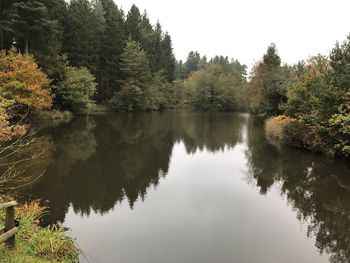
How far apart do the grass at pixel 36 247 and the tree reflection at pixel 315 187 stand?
6588 millimetres

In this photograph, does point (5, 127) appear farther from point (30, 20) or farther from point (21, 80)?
point (30, 20)

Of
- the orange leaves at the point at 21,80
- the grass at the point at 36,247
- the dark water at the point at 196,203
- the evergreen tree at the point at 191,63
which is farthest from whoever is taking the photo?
the evergreen tree at the point at 191,63

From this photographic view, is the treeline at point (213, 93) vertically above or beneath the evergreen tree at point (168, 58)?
beneath

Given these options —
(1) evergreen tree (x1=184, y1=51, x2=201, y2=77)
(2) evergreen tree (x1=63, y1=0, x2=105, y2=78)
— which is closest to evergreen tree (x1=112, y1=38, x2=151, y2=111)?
(2) evergreen tree (x1=63, y1=0, x2=105, y2=78)

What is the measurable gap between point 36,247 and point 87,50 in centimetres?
5353

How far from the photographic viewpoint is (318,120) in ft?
70.3

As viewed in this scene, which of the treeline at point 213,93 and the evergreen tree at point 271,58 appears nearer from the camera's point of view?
→ the evergreen tree at point 271,58

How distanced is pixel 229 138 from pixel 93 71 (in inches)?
1380

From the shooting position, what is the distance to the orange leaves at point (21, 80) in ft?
103

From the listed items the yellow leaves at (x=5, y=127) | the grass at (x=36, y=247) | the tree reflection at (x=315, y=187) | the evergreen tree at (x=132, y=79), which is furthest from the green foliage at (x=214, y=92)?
the grass at (x=36, y=247)

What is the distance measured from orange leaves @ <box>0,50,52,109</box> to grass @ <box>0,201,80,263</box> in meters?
25.0

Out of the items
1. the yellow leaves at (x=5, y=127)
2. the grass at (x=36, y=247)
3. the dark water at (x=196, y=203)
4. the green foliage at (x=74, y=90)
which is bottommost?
the dark water at (x=196, y=203)

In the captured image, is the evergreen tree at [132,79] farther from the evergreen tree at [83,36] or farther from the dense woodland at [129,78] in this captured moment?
the evergreen tree at [83,36]

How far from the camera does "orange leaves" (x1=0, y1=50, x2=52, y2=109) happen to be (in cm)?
3136
